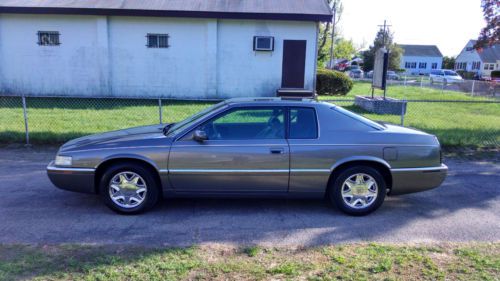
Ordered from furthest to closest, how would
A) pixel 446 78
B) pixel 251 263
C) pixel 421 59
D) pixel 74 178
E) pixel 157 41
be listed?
1. pixel 421 59
2. pixel 446 78
3. pixel 157 41
4. pixel 74 178
5. pixel 251 263

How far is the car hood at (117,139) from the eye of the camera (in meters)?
4.88

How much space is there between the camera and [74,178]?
15.9ft

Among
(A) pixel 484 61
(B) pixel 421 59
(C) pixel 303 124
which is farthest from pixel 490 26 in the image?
(B) pixel 421 59

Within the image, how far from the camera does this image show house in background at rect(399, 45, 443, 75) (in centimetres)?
8325

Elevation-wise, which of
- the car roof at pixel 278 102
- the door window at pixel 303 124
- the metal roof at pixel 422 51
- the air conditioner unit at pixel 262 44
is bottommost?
the door window at pixel 303 124

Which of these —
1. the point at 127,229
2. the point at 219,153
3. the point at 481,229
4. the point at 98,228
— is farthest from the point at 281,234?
the point at 481,229

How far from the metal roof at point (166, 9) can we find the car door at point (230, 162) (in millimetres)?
11641

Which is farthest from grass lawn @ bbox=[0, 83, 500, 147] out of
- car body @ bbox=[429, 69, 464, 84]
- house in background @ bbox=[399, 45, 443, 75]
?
house in background @ bbox=[399, 45, 443, 75]

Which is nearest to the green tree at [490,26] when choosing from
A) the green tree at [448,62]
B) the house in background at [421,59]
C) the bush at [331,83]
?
the bush at [331,83]

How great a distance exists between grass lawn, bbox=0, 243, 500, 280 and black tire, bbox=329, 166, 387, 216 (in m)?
0.87

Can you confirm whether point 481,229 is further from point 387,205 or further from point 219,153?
point 219,153

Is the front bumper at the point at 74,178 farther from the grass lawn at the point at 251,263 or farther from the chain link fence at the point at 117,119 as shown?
the chain link fence at the point at 117,119

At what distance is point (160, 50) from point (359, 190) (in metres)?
13.1

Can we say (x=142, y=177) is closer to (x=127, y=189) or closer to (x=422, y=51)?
(x=127, y=189)
